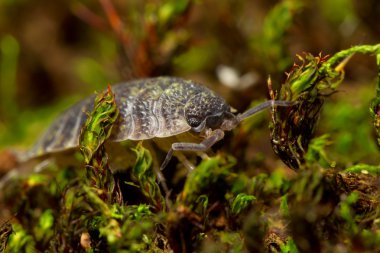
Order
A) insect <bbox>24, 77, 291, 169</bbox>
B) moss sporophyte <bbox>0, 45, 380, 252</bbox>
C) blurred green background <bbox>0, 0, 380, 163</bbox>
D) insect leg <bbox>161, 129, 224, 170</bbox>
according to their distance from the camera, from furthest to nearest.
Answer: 1. blurred green background <bbox>0, 0, 380, 163</bbox>
2. insect <bbox>24, 77, 291, 169</bbox>
3. insect leg <bbox>161, 129, 224, 170</bbox>
4. moss sporophyte <bbox>0, 45, 380, 252</bbox>

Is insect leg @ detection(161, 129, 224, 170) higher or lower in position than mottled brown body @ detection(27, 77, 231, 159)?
lower

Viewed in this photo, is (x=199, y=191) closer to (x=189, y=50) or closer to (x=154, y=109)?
(x=154, y=109)

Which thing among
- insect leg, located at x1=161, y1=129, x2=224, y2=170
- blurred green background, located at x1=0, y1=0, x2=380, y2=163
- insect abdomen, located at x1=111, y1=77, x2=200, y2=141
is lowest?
blurred green background, located at x1=0, y1=0, x2=380, y2=163

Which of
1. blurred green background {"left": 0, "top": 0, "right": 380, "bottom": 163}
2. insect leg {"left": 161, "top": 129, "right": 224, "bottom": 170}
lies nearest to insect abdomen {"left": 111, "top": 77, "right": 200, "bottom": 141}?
insect leg {"left": 161, "top": 129, "right": 224, "bottom": 170}

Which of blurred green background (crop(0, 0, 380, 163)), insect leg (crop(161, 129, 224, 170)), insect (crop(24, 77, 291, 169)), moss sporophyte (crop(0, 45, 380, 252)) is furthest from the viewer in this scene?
blurred green background (crop(0, 0, 380, 163))

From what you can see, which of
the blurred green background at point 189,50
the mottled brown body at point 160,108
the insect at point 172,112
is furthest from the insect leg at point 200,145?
the blurred green background at point 189,50

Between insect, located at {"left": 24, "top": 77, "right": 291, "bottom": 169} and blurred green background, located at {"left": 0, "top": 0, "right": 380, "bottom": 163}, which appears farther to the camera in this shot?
blurred green background, located at {"left": 0, "top": 0, "right": 380, "bottom": 163}

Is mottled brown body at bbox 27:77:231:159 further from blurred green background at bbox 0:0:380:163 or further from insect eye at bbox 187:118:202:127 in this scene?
blurred green background at bbox 0:0:380:163
